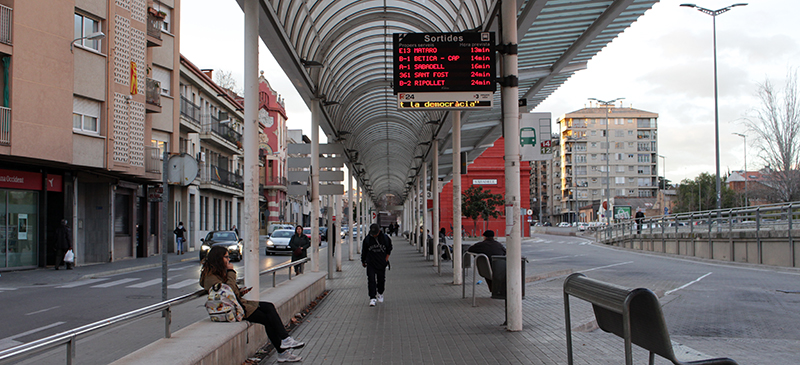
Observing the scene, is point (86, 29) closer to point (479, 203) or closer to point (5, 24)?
point (5, 24)

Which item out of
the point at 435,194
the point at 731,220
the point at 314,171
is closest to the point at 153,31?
the point at 435,194

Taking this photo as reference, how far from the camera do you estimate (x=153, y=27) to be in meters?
31.4

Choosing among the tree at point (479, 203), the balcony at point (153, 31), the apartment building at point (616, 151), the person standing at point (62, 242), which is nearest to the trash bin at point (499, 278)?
the person standing at point (62, 242)

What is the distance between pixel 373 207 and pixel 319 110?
6562 centimetres

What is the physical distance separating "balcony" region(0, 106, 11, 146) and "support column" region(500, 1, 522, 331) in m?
18.3

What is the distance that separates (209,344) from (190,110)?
3741cm

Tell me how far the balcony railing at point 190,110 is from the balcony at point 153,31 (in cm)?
748

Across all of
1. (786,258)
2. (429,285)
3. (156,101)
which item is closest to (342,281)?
(429,285)

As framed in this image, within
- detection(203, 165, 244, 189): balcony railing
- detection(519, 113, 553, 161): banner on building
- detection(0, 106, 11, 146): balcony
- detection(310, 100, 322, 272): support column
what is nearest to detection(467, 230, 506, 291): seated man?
detection(519, 113, 553, 161): banner on building

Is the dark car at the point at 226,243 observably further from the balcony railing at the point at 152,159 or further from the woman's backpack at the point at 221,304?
the woman's backpack at the point at 221,304

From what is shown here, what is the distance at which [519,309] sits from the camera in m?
8.30

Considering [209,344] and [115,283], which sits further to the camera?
[115,283]

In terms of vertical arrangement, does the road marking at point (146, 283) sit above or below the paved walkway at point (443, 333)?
below

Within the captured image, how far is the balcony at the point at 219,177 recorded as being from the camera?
45481 millimetres
